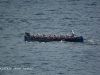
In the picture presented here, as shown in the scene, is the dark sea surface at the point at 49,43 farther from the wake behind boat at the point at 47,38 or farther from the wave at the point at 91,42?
the wake behind boat at the point at 47,38

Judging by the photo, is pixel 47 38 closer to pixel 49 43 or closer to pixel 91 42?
pixel 49 43

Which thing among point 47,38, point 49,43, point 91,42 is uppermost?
point 47,38

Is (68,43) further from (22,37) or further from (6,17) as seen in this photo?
(6,17)

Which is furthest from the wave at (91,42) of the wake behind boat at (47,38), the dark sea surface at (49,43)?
the wake behind boat at (47,38)

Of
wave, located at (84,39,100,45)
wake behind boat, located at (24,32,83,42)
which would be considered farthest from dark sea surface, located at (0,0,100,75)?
wake behind boat, located at (24,32,83,42)

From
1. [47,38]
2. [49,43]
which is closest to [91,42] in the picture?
[49,43]

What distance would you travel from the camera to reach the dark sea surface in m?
75.6

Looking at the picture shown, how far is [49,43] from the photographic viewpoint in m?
88.7

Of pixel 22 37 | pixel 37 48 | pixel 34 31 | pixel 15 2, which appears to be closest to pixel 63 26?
pixel 34 31

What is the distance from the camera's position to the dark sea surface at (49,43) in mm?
75562

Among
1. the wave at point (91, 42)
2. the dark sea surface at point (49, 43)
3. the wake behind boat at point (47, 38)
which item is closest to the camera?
the dark sea surface at point (49, 43)

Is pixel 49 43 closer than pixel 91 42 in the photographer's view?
No

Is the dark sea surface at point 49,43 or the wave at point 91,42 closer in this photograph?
the dark sea surface at point 49,43

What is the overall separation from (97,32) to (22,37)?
12979 mm
